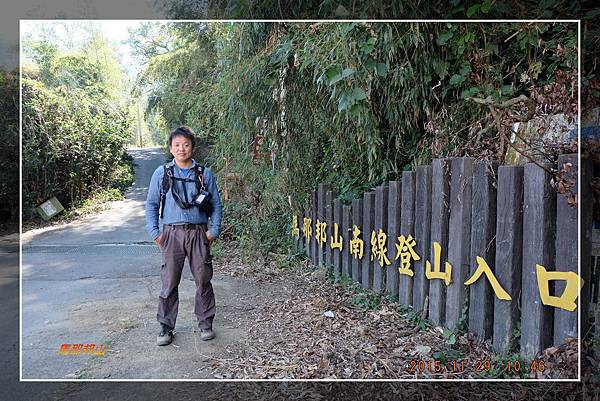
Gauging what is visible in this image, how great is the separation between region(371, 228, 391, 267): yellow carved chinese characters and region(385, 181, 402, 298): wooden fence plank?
26 millimetres

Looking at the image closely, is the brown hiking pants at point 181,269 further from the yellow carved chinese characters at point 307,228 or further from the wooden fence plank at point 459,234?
the wooden fence plank at point 459,234

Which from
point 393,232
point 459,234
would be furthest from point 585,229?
point 393,232

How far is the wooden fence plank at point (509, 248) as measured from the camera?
1.74 meters

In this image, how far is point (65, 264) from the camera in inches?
66.3

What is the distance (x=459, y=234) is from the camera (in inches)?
78.6

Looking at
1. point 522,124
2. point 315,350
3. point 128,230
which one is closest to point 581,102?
point 522,124

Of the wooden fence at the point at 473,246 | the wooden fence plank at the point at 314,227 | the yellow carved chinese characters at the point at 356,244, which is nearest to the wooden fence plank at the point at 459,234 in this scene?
the wooden fence at the point at 473,246

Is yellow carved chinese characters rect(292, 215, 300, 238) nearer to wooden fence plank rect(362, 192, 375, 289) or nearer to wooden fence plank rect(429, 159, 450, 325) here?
wooden fence plank rect(362, 192, 375, 289)

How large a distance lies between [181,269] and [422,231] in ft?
3.83

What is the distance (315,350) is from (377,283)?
0.69 metres

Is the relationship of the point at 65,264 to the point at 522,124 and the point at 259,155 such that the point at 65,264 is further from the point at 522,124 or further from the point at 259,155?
the point at 522,124

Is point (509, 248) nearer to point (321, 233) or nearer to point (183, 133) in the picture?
point (321, 233)

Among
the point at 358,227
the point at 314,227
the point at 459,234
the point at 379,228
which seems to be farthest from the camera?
the point at 314,227

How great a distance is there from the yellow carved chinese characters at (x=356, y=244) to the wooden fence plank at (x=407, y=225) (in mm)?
256
